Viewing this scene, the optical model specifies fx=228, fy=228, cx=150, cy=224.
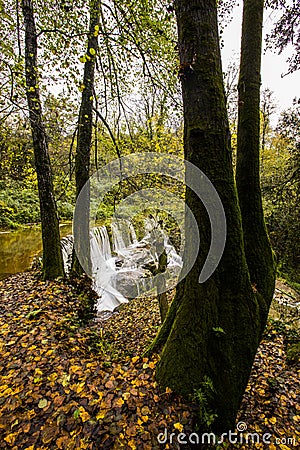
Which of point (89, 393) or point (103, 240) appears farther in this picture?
point (103, 240)

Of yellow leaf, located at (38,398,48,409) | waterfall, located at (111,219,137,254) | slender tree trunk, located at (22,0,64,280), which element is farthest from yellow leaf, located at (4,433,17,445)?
waterfall, located at (111,219,137,254)

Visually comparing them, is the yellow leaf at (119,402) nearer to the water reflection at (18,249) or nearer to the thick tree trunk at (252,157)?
the thick tree trunk at (252,157)

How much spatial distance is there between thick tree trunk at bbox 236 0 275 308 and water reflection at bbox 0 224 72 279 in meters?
6.52

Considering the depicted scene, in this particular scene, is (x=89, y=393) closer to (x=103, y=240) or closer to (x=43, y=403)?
(x=43, y=403)

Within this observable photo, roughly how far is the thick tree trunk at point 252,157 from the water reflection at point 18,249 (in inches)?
257

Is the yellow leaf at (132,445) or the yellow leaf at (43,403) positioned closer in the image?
the yellow leaf at (132,445)

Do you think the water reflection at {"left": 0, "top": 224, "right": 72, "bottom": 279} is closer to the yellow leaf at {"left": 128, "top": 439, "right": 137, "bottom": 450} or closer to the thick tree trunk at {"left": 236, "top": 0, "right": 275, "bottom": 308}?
the yellow leaf at {"left": 128, "top": 439, "right": 137, "bottom": 450}

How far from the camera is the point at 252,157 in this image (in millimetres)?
2586

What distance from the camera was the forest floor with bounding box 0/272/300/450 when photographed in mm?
1871

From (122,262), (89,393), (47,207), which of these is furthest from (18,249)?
(89,393)

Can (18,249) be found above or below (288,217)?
below

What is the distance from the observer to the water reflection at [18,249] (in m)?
7.12

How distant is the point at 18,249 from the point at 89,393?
7941mm

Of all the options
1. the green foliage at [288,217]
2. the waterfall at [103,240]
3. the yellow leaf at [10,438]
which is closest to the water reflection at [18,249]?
the waterfall at [103,240]
